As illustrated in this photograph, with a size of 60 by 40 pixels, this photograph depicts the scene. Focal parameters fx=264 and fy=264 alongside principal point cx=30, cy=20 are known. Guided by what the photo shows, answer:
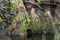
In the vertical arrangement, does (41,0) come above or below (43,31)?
above

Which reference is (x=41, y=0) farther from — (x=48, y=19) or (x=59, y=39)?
(x=59, y=39)

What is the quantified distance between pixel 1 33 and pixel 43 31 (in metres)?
2.63

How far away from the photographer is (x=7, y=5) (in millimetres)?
13750

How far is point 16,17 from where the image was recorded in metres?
13.2

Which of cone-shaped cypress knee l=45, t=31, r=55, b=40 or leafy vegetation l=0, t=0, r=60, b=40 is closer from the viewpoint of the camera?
cone-shaped cypress knee l=45, t=31, r=55, b=40

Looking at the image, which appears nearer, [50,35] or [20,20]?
[20,20]

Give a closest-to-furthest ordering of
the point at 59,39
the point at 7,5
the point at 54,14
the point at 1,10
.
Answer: the point at 59,39
the point at 1,10
the point at 7,5
the point at 54,14

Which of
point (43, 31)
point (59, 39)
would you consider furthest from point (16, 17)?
point (59, 39)

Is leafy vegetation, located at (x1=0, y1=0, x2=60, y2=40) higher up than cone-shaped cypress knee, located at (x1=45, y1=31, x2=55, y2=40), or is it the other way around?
leafy vegetation, located at (x1=0, y1=0, x2=60, y2=40)

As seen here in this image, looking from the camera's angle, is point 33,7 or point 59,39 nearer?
point 59,39

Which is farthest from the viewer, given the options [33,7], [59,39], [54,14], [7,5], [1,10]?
[54,14]

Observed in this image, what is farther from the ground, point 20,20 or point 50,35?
point 20,20

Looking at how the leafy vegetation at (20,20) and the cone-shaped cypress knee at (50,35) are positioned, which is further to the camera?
the leafy vegetation at (20,20)

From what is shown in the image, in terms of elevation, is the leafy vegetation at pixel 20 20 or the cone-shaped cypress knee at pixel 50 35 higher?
the leafy vegetation at pixel 20 20
